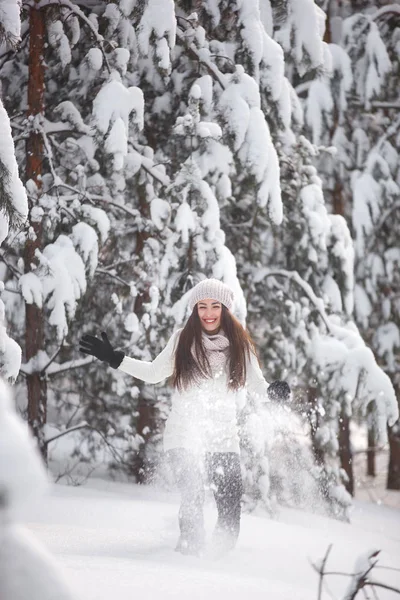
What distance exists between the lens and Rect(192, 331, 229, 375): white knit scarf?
14.0ft

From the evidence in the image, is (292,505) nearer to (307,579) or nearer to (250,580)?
(307,579)

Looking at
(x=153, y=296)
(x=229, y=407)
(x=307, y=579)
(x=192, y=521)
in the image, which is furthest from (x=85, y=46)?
(x=307, y=579)

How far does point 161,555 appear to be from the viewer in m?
3.77

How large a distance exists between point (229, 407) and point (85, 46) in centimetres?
504

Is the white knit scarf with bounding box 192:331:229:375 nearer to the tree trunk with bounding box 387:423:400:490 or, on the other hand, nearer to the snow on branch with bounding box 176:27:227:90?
the snow on branch with bounding box 176:27:227:90

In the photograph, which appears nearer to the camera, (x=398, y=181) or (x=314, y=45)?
(x=314, y=45)

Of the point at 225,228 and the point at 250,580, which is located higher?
the point at 225,228

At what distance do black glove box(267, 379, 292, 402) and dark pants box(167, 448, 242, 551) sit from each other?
50 cm

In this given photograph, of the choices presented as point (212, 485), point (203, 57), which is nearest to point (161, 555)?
point (212, 485)

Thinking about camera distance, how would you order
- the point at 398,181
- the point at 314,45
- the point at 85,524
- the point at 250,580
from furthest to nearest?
the point at 398,181
the point at 314,45
the point at 85,524
the point at 250,580

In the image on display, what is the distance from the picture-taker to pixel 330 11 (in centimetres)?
1113

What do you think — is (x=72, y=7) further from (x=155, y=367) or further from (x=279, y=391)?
(x=279, y=391)

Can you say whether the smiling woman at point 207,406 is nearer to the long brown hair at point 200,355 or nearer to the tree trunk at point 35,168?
the long brown hair at point 200,355

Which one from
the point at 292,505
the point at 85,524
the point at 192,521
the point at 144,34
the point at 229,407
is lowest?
the point at 292,505
